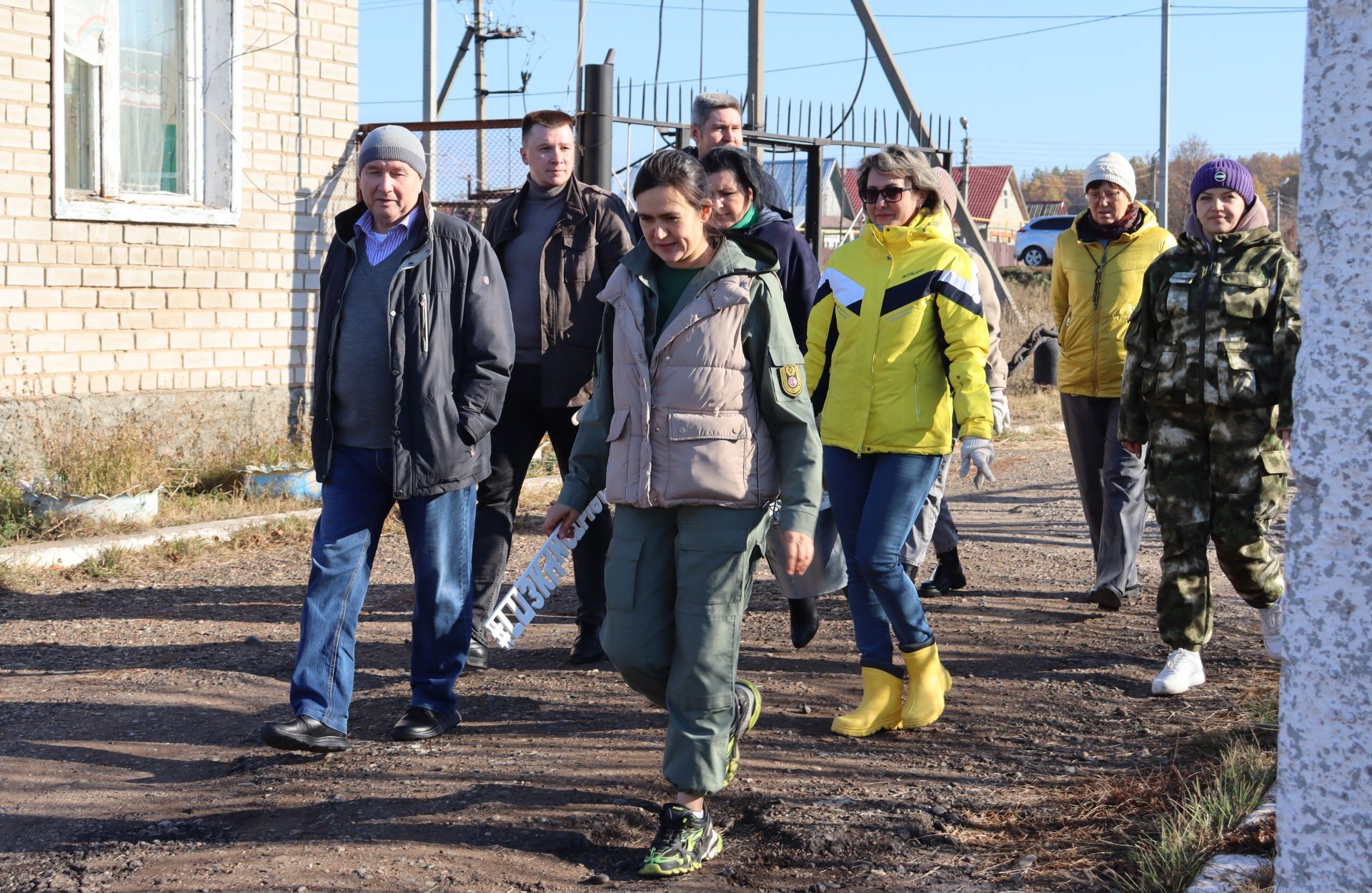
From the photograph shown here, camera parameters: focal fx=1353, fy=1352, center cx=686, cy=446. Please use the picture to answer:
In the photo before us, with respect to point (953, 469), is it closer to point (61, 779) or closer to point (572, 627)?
point (572, 627)

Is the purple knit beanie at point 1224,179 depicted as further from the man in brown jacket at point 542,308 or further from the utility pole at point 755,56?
the utility pole at point 755,56

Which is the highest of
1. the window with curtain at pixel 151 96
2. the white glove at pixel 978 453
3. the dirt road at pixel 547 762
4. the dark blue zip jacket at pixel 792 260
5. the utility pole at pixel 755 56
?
the utility pole at pixel 755 56

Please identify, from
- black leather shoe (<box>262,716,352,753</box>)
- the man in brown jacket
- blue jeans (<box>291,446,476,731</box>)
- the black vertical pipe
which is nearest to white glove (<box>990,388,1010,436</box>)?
the man in brown jacket

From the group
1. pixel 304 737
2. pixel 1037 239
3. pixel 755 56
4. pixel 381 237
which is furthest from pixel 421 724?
pixel 1037 239

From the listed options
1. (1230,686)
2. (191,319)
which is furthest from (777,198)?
(191,319)

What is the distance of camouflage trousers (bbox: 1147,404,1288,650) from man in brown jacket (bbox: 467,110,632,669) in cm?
212

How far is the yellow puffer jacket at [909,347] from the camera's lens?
4.39 metres

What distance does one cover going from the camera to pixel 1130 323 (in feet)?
16.6

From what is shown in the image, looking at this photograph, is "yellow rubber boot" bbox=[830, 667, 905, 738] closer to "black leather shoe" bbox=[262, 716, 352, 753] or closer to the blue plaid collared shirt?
"black leather shoe" bbox=[262, 716, 352, 753]

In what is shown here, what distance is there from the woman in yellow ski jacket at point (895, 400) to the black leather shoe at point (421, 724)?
1308 millimetres

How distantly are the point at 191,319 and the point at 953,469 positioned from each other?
6.10 metres

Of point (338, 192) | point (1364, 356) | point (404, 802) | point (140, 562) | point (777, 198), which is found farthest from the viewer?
point (338, 192)

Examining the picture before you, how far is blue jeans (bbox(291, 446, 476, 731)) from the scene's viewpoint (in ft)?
14.0

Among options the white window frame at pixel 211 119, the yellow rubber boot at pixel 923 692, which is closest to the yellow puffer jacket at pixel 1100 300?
the yellow rubber boot at pixel 923 692
